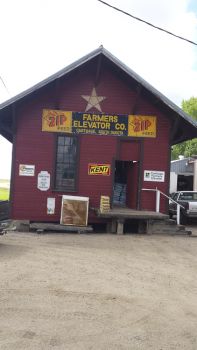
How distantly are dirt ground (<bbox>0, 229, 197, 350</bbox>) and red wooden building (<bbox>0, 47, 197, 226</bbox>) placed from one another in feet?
13.3

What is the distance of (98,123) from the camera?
16500 millimetres

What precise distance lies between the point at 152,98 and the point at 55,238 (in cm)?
641

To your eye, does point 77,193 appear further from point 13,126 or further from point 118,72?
point 118,72

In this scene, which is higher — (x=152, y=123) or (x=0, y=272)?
(x=152, y=123)

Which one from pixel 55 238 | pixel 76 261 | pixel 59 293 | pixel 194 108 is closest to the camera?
pixel 59 293

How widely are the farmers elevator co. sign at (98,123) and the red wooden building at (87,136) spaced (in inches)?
1.4

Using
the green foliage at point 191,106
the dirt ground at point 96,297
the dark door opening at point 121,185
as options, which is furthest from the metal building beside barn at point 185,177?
the dirt ground at point 96,297

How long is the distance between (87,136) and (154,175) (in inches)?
112

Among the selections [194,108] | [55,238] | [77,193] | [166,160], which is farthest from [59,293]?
[194,108]

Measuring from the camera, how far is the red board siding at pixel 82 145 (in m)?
16.1

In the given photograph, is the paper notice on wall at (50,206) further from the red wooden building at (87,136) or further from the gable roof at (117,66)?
the gable roof at (117,66)

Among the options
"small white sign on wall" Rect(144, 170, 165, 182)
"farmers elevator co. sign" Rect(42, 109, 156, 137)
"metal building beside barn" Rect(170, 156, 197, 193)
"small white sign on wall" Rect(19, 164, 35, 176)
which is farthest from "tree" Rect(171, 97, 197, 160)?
"small white sign on wall" Rect(19, 164, 35, 176)

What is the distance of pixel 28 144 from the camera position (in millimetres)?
16141

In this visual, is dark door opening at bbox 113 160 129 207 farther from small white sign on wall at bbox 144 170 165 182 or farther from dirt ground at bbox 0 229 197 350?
dirt ground at bbox 0 229 197 350
